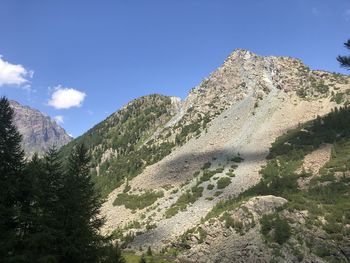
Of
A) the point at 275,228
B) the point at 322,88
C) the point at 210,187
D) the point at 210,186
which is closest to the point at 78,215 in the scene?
the point at 275,228

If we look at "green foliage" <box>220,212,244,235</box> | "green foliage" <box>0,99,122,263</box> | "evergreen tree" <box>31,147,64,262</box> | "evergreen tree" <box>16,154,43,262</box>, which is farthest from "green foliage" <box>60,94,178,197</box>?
"evergreen tree" <box>16,154,43,262</box>

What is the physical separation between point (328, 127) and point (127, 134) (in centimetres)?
7274

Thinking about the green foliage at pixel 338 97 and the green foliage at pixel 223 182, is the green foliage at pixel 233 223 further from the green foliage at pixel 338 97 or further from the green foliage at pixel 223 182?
the green foliage at pixel 338 97

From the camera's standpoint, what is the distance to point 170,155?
8319 cm

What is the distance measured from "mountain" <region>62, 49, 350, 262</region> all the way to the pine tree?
2346 centimetres

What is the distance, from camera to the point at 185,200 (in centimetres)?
6078

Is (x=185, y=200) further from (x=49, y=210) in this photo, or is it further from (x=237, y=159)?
(x=49, y=210)

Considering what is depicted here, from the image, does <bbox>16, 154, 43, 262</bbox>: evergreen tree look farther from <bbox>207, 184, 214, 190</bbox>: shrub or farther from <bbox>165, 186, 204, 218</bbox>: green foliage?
<bbox>207, 184, 214, 190</bbox>: shrub

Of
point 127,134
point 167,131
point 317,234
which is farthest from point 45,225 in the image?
point 127,134

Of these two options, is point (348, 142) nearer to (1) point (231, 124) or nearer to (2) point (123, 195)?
(1) point (231, 124)

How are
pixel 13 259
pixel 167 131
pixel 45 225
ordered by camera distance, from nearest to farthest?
pixel 13 259 < pixel 45 225 < pixel 167 131

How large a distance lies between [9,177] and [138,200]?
46.6 meters

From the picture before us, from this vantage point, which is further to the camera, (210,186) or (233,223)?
(210,186)

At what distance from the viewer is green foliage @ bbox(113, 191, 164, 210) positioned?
66.1 metres
